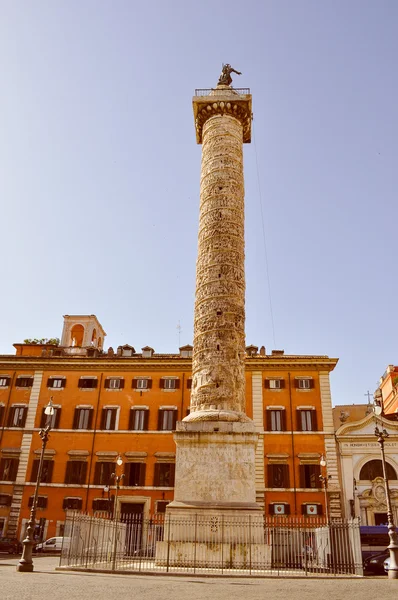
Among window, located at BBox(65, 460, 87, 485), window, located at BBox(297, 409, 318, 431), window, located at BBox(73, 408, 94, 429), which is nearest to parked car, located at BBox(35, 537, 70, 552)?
window, located at BBox(65, 460, 87, 485)

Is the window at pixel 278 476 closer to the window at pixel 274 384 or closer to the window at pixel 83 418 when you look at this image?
the window at pixel 274 384

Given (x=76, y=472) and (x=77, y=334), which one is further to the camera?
(x=77, y=334)

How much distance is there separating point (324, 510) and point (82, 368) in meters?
13.1

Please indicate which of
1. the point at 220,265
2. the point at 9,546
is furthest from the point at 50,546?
the point at 220,265

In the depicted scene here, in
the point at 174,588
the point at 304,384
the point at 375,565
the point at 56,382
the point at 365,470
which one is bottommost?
the point at 174,588

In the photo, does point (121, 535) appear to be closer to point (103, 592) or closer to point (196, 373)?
point (196, 373)

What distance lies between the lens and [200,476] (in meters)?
12.9

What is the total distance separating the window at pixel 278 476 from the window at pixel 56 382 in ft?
35.5

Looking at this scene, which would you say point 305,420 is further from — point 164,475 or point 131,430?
point 131,430

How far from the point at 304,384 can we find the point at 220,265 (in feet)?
38.1

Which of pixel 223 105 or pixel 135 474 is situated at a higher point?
pixel 223 105

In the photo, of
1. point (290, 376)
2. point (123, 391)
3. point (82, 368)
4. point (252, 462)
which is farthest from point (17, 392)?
point (252, 462)

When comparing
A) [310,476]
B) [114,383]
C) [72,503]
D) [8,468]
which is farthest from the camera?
[114,383]

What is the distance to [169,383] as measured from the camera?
85.7 ft
